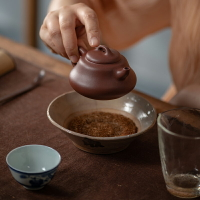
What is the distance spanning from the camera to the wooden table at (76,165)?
2.20 feet

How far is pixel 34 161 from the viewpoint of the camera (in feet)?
2.32

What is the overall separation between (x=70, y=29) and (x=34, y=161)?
0.38m

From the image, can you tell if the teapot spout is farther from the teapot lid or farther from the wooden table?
the wooden table

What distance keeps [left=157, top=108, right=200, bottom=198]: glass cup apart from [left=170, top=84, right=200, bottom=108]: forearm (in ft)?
1.24

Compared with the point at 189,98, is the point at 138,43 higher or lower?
lower

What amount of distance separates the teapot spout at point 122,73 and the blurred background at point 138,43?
170cm

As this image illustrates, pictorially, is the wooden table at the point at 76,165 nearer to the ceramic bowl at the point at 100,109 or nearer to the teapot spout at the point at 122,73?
the ceramic bowl at the point at 100,109

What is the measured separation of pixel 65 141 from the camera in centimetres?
85

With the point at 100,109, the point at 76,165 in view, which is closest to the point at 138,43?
the point at 100,109

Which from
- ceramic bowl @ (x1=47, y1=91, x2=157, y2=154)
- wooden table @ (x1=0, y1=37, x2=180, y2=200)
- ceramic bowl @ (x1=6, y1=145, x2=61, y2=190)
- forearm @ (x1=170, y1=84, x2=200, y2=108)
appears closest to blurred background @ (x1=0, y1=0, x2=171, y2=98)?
forearm @ (x1=170, y1=84, x2=200, y2=108)

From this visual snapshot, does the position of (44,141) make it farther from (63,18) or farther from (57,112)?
(63,18)

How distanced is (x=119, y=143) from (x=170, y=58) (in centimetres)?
80

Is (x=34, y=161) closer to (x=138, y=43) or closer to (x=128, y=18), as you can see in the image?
(x=128, y=18)

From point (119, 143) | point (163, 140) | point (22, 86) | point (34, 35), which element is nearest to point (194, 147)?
point (163, 140)
